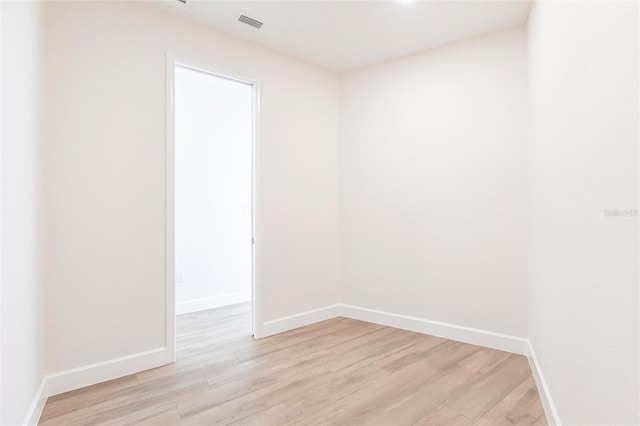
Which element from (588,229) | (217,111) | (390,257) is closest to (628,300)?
(588,229)

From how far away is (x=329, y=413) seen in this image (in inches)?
79.2

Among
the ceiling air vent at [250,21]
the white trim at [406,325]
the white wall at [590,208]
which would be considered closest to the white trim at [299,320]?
the white trim at [406,325]

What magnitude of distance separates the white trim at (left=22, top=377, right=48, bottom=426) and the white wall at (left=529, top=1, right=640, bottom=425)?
8.53ft

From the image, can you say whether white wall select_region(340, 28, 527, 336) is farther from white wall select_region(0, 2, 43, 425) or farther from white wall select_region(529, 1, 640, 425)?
Result: white wall select_region(0, 2, 43, 425)

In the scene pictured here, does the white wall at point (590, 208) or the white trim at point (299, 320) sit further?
the white trim at point (299, 320)

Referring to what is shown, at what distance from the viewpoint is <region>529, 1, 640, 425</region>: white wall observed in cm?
96

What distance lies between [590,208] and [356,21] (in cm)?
232

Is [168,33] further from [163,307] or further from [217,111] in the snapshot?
[163,307]

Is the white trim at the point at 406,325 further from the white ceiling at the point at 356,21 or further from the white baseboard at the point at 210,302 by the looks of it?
the white ceiling at the point at 356,21

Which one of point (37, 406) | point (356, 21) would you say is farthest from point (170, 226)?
point (356, 21)

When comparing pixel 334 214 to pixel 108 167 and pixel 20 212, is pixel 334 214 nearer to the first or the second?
pixel 108 167

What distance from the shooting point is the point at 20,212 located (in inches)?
66.4

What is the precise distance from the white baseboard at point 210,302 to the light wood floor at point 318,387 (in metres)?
1.04

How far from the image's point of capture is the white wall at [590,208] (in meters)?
0.96
